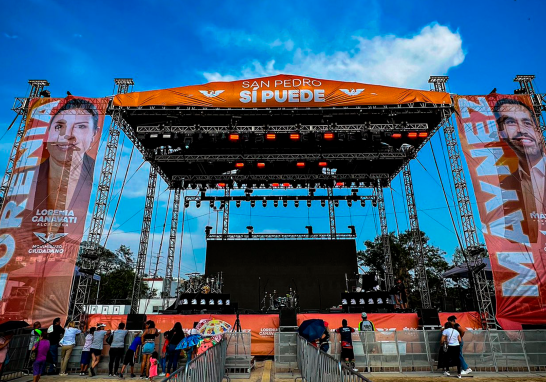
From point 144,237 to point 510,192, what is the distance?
611 inches

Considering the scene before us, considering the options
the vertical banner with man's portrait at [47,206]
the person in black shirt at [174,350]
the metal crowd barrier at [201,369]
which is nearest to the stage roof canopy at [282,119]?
the vertical banner with man's portrait at [47,206]

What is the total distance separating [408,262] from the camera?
36281 millimetres

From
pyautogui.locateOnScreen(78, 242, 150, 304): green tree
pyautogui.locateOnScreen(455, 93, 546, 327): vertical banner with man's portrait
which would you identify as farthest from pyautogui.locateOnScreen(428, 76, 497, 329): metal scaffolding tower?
pyautogui.locateOnScreen(78, 242, 150, 304): green tree

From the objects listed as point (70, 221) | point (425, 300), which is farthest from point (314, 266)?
point (70, 221)

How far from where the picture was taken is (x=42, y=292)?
38.1 feet

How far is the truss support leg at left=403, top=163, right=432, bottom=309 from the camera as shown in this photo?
47.9ft

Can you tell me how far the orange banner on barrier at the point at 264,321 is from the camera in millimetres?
11461

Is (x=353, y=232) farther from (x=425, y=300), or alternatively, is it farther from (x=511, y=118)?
(x=511, y=118)

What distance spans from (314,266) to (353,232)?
366 centimetres

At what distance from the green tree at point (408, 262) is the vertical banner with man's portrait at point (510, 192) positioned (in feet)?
73.7

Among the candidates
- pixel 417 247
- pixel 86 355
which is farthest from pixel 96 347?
pixel 417 247

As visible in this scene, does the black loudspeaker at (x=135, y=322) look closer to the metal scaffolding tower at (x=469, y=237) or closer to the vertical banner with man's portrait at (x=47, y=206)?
the vertical banner with man's portrait at (x=47, y=206)

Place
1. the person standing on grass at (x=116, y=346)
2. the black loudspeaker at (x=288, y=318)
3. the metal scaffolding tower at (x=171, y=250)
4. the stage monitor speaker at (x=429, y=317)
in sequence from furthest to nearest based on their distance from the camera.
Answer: the metal scaffolding tower at (x=171, y=250) < the stage monitor speaker at (x=429, y=317) < the black loudspeaker at (x=288, y=318) < the person standing on grass at (x=116, y=346)

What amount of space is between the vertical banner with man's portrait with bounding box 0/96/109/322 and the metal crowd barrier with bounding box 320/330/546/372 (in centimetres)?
999
